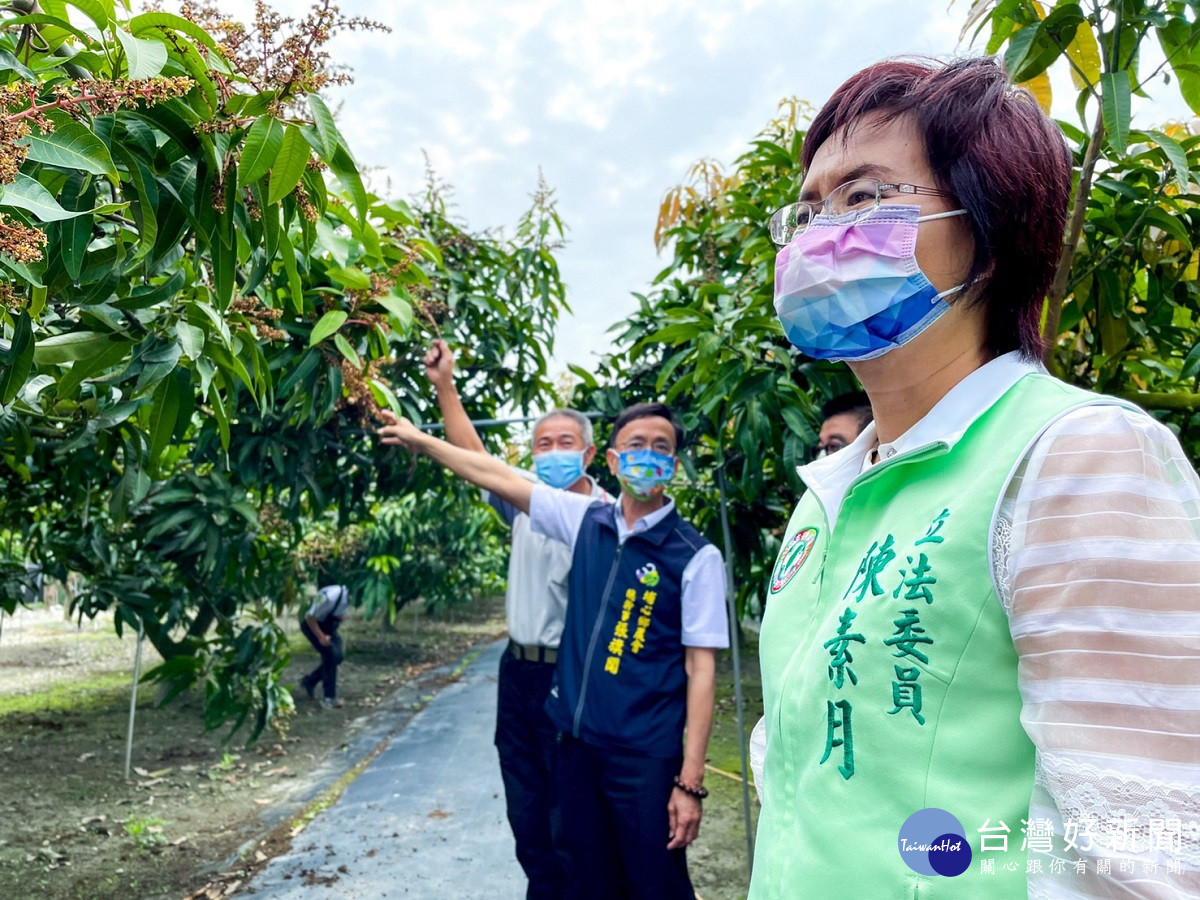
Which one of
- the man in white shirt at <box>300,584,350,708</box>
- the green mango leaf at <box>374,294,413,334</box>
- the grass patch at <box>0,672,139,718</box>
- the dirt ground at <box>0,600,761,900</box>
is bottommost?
the dirt ground at <box>0,600,761,900</box>

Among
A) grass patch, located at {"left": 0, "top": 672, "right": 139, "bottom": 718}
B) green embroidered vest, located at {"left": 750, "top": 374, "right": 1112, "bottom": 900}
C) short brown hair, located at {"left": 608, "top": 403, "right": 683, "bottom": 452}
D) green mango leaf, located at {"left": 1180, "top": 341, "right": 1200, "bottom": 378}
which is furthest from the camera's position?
grass patch, located at {"left": 0, "top": 672, "right": 139, "bottom": 718}

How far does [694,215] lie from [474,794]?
2.94 m

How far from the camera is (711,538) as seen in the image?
3.20m

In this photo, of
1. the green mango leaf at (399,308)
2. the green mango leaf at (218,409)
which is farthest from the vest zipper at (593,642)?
the green mango leaf at (218,409)

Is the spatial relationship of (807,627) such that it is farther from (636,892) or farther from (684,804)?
(636,892)

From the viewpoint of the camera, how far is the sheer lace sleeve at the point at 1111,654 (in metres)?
0.58

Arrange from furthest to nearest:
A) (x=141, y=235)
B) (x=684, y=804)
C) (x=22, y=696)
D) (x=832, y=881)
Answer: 1. (x=22, y=696)
2. (x=684, y=804)
3. (x=141, y=235)
4. (x=832, y=881)

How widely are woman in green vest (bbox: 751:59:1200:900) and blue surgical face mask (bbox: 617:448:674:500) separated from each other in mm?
1376

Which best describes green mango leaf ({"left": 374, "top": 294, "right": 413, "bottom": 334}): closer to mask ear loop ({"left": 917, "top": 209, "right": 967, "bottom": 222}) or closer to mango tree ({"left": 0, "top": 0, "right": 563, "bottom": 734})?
mango tree ({"left": 0, "top": 0, "right": 563, "bottom": 734})

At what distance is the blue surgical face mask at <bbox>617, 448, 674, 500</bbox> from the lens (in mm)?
2424

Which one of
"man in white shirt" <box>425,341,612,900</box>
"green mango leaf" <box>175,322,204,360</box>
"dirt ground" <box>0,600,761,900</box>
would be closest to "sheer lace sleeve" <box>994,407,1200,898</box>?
"green mango leaf" <box>175,322,204,360</box>

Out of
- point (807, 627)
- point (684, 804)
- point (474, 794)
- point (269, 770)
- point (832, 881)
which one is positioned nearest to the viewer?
point (832, 881)

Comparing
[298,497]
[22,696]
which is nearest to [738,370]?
[298,497]

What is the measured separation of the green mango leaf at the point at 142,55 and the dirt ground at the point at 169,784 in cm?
293
